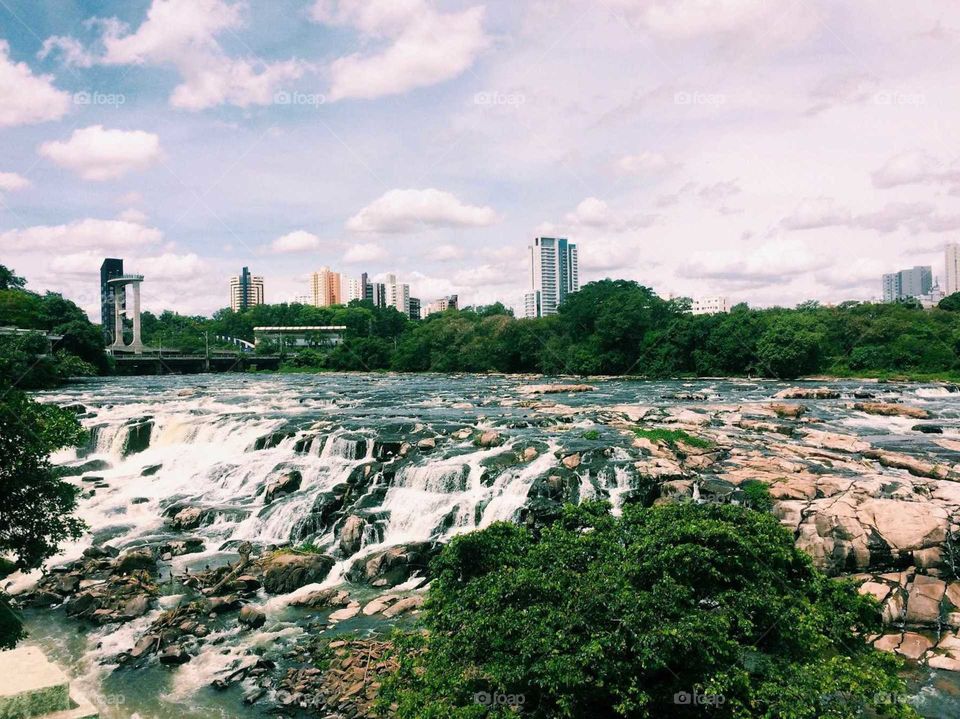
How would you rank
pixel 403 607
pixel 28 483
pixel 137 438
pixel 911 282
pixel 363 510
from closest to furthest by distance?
pixel 28 483, pixel 403 607, pixel 363 510, pixel 137 438, pixel 911 282

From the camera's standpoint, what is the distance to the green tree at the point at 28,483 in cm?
928

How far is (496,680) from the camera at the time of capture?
6.77 meters

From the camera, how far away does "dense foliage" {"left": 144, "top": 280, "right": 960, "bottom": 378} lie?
5019 centimetres

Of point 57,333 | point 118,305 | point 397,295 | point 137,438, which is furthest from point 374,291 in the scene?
point 137,438

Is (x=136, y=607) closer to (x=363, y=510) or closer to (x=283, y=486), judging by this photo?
(x=363, y=510)

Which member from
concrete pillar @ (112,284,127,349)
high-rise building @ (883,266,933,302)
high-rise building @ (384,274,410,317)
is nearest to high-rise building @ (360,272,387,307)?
high-rise building @ (384,274,410,317)

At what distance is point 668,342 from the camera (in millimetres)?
56938

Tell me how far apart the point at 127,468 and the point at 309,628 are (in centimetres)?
1665

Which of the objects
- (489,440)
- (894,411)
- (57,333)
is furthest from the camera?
(57,333)

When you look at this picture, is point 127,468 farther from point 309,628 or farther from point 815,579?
point 815,579

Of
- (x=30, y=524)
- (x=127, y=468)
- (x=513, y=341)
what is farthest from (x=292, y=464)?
(x=513, y=341)

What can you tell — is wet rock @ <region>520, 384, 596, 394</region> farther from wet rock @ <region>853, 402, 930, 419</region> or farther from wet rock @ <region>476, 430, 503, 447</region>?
wet rock @ <region>476, 430, 503, 447</region>

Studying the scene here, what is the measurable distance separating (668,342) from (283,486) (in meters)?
43.4

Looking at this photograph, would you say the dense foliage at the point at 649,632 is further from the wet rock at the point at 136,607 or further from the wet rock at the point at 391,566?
the wet rock at the point at 136,607
